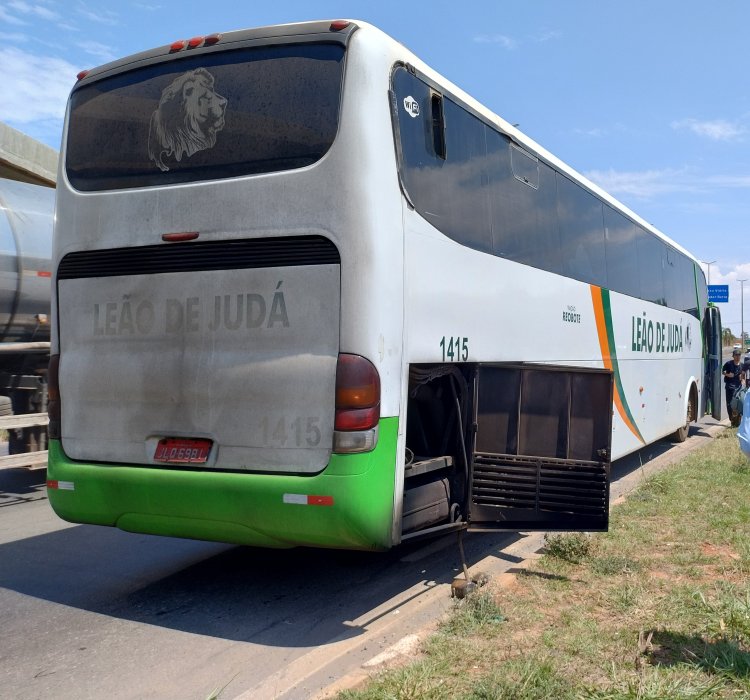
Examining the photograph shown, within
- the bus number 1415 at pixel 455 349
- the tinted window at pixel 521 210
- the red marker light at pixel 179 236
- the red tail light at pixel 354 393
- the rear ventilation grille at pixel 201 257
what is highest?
the tinted window at pixel 521 210

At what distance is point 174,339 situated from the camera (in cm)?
543

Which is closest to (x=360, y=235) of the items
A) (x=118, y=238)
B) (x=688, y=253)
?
(x=118, y=238)

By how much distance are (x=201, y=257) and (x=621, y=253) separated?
23.6 ft

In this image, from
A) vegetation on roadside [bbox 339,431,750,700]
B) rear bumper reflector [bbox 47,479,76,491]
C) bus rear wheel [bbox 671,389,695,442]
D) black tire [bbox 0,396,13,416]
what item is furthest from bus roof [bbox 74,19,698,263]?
bus rear wheel [bbox 671,389,695,442]

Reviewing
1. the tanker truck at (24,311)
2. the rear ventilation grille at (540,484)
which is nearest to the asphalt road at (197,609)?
the rear ventilation grille at (540,484)

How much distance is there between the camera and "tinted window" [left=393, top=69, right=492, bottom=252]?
18.1 feet

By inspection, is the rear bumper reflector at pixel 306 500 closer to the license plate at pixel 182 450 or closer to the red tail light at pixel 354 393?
the red tail light at pixel 354 393

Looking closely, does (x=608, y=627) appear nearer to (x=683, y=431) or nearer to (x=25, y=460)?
(x=25, y=460)

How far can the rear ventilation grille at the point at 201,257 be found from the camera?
16.7 ft

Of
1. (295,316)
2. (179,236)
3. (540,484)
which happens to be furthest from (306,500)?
(540,484)

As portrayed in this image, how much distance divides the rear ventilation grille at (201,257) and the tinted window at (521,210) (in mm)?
2300

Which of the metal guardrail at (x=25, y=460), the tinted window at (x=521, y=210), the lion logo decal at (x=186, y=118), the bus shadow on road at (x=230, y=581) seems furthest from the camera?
the metal guardrail at (x=25, y=460)

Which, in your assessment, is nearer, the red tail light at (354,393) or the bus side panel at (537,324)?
the red tail light at (354,393)

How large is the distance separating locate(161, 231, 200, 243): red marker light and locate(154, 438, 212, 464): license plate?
1317mm
